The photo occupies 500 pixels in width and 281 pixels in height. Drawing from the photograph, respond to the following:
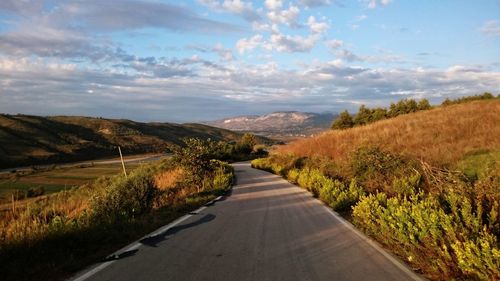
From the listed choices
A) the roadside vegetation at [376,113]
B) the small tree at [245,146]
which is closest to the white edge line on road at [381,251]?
the roadside vegetation at [376,113]

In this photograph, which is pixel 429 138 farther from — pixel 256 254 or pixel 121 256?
pixel 121 256

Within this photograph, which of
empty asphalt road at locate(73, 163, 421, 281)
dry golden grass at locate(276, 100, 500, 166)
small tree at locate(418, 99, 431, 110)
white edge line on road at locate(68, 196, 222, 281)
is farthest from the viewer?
small tree at locate(418, 99, 431, 110)

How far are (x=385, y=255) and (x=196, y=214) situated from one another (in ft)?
21.7

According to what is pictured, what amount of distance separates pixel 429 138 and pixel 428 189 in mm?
13927

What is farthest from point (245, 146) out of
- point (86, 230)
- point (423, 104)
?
point (86, 230)

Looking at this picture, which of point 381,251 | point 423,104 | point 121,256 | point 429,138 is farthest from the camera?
point 423,104

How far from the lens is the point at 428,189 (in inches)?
503

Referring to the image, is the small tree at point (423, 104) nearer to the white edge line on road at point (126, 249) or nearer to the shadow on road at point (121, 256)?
the white edge line on road at point (126, 249)

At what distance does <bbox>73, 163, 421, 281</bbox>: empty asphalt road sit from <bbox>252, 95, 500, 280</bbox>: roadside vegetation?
51 cm

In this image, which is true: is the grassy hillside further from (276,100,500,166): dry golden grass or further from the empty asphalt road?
the empty asphalt road

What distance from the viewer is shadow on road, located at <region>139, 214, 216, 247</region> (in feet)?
28.6

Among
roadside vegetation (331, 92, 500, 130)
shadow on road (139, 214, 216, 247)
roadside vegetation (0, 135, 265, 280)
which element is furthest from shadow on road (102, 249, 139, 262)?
roadside vegetation (331, 92, 500, 130)

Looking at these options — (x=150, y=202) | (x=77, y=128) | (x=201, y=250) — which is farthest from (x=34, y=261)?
(x=77, y=128)

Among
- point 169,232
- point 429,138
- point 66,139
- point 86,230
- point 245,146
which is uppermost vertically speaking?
point 429,138
